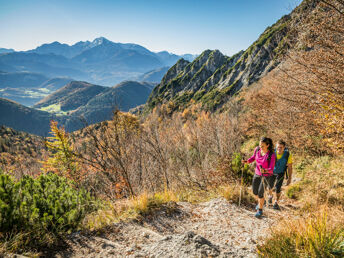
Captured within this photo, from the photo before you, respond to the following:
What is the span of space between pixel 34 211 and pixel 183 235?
7.07 ft

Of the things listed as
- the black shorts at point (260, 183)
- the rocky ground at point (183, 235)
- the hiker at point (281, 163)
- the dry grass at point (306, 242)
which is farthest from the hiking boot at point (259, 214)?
the dry grass at point (306, 242)

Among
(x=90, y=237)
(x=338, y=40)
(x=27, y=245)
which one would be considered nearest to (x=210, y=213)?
(x=90, y=237)

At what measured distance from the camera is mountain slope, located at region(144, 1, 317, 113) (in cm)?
7124

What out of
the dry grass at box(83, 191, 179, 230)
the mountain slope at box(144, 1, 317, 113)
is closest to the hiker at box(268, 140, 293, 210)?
the dry grass at box(83, 191, 179, 230)

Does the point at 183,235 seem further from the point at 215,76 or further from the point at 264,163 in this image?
the point at 215,76

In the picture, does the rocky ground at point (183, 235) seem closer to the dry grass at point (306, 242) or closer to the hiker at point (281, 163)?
the dry grass at point (306, 242)

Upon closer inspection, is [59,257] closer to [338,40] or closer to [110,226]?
[110,226]

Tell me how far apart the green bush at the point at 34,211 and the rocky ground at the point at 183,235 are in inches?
12.3

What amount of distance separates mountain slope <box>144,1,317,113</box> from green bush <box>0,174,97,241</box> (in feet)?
194

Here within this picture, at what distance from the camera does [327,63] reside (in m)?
5.32

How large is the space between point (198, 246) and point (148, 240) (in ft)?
3.26

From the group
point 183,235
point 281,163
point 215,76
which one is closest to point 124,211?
→ point 183,235

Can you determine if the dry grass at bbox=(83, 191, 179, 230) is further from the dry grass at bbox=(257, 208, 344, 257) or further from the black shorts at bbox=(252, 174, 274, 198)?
the dry grass at bbox=(257, 208, 344, 257)

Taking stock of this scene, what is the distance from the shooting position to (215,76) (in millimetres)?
103125
